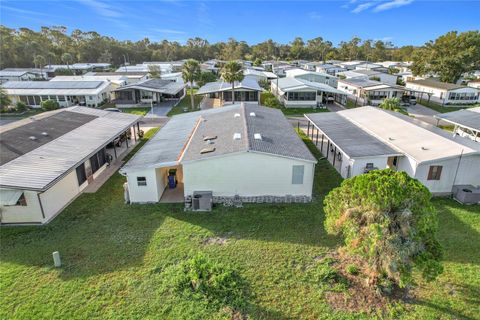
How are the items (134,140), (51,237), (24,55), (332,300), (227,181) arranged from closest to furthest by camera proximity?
(332,300) → (51,237) → (227,181) → (134,140) → (24,55)

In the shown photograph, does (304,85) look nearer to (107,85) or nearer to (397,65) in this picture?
(107,85)

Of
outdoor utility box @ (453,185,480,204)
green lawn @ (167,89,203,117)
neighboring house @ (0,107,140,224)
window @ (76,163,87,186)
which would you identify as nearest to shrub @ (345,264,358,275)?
outdoor utility box @ (453,185,480,204)

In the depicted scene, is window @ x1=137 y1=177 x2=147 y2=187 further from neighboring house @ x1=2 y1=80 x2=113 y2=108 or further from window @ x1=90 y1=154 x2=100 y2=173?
neighboring house @ x1=2 y1=80 x2=113 y2=108

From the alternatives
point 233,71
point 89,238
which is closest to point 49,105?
point 233,71

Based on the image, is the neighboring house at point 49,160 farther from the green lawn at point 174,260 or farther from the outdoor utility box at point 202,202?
the outdoor utility box at point 202,202

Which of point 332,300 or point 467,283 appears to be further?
point 467,283

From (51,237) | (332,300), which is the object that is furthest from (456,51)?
(51,237)
